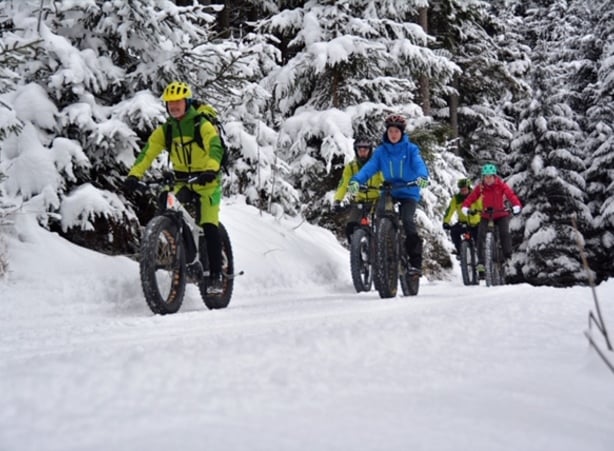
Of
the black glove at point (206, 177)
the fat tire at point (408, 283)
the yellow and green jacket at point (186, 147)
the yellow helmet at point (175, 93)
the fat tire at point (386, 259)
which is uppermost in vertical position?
the yellow helmet at point (175, 93)

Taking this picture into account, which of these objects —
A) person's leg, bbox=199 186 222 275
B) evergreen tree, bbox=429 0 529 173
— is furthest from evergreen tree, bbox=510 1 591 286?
person's leg, bbox=199 186 222 275

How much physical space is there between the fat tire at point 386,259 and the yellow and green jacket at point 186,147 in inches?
89.6

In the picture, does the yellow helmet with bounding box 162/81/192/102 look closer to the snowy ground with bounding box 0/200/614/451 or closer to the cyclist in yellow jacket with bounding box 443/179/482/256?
the snowy ground with bounding box 0/200/614/451

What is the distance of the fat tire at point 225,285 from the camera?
19.9 feet

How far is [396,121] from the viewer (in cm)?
796

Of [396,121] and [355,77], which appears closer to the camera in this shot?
[396,121]

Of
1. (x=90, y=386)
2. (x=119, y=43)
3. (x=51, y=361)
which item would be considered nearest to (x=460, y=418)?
(x=90, y=386)

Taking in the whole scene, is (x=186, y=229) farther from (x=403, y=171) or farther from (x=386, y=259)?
(x=403, y=171)

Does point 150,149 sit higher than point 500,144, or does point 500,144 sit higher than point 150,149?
point 500,144

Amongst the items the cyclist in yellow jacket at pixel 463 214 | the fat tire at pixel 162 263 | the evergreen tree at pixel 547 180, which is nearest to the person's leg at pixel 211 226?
the fat tire at pixel 162 263

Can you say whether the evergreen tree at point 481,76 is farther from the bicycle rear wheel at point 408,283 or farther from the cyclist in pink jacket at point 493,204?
the bicycle rear wheel at point 408,283

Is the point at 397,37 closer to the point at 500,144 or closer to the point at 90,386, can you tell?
the point at 90,386

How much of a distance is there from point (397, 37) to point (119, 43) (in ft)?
26.8

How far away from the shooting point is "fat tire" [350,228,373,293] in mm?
8758
